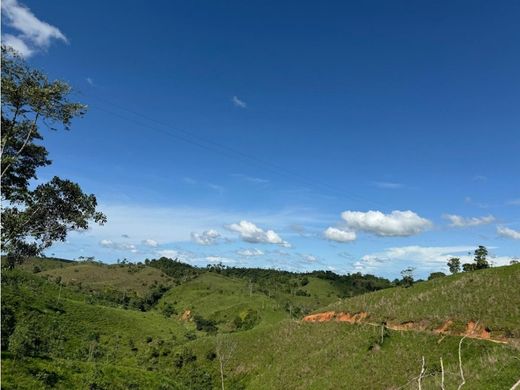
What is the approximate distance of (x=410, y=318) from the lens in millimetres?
65875

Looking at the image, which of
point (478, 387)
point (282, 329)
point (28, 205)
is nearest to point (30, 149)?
point (28, 205)

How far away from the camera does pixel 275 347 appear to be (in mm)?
81000

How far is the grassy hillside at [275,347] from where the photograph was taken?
1521 inches

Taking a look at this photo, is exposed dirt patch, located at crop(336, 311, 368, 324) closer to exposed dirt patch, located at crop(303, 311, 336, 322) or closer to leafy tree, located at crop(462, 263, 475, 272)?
exposed dirt patch, located at crop(303, 311, 336, 322)

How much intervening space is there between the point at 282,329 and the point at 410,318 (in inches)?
1145

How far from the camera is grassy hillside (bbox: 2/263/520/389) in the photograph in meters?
38.6

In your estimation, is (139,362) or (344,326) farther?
(139,362)

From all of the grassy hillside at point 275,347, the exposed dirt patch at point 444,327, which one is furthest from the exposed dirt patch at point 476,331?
the exposed dirt patch at point 444,327

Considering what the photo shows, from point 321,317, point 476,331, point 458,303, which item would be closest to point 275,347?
point 321,317

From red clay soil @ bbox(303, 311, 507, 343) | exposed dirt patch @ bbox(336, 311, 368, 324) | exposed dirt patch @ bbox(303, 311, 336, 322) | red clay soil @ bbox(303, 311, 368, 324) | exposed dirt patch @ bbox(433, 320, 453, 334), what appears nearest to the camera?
red clay soil @ bbox(303, 311, 507, 343)

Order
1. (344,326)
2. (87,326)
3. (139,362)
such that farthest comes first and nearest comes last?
1. (87,326)
2. (139,362)
3. (344,326)

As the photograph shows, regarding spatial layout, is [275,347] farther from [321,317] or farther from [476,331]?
[476,331]

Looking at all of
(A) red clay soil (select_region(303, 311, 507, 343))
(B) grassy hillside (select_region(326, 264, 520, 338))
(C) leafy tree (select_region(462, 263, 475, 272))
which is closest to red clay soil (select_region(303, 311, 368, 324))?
(A) red clay soil (select_region(303, 311, 507, 343))

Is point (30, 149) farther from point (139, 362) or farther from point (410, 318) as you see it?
point (139, 362)
